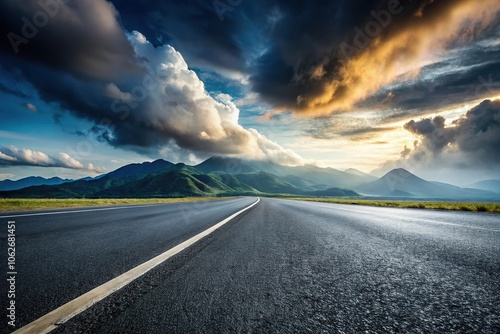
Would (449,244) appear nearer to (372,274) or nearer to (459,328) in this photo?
(372,274)

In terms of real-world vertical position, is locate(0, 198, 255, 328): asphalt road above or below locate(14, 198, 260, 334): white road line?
below

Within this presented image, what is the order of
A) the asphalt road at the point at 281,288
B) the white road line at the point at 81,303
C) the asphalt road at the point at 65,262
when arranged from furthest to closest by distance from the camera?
1. the asphalt road at the point at 65,262
2. the asphalt road at the point at 281,288
3. the white road line at the point at 81,303

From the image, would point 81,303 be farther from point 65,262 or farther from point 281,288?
point 65,262

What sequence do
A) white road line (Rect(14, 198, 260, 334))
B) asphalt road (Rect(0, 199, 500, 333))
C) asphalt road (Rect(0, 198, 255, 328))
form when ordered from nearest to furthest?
1. white road line (Rect(14, 198, 260, 334))
2. asphalt road (Rect(0, 199, 500, 333))
3. asphalt road (Rect(0, 198, 255, 328))

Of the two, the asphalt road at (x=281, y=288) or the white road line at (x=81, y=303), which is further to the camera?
the asphalt road at (x=281, y=288)

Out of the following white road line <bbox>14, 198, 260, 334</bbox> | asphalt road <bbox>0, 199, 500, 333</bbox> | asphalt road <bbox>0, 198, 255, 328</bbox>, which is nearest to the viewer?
white road line <bbox>14, 198, 260, 334</bbox>

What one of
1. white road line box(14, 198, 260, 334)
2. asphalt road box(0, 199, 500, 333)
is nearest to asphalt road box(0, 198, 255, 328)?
asphalt road box(0, 199, 500, 333)

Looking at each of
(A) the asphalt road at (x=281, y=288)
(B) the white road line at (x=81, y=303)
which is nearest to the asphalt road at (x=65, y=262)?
(A) the asphalt road at (x=281, y=288)

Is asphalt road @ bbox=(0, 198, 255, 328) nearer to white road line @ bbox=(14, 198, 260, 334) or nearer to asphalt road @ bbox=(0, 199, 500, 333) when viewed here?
asphalt road @ bbox=(0, 199, 500, 333)

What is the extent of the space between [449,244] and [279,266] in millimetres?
3602

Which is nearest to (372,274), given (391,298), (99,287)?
(391,298)

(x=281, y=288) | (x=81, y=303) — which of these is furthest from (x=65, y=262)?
(x=281, y=288)

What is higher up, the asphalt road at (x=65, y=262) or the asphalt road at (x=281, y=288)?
the asphalt road at (x=281, y=288)

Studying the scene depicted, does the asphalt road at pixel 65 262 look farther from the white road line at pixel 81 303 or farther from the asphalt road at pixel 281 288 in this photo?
the white road line at pixel 81 303
